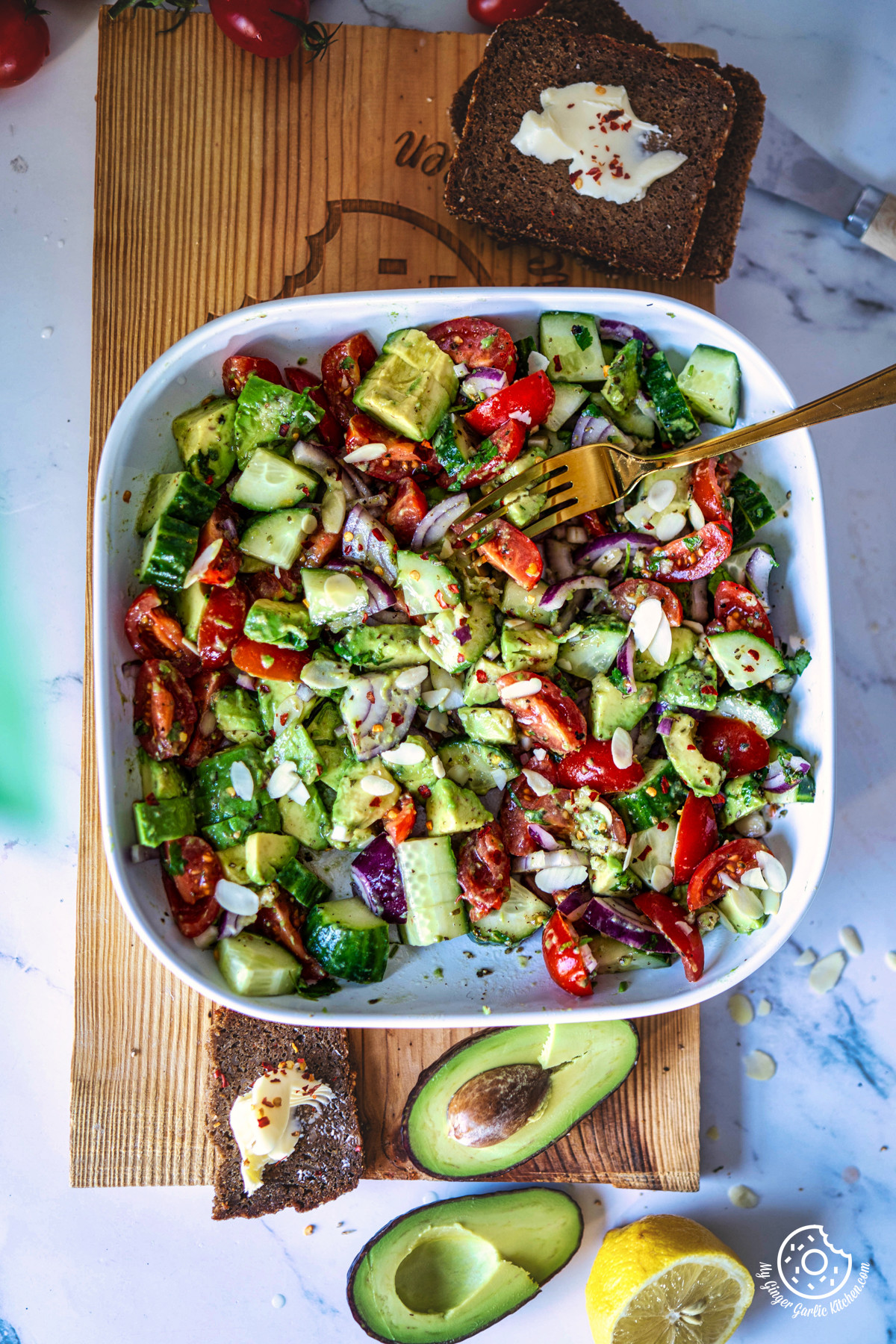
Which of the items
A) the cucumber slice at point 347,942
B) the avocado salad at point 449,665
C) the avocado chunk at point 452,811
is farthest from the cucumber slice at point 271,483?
the cucumber slice at point 347,942

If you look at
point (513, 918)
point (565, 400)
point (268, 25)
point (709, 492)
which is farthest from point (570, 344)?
point (513, 918)

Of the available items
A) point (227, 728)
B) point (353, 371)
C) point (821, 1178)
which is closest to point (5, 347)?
point (353, 371)

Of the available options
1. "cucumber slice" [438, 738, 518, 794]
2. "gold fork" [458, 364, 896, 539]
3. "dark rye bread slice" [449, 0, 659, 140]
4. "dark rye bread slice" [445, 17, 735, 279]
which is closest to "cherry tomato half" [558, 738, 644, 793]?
"cucumber slice" [438, 738, 518, 794]

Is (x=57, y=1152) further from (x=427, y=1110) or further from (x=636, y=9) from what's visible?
(x=636, y=9)

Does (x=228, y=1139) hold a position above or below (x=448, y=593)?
below

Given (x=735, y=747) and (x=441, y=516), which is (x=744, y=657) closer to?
(x=735, y=747)

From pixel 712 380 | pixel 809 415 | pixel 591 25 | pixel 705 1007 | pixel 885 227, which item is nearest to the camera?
pixel 809 415
